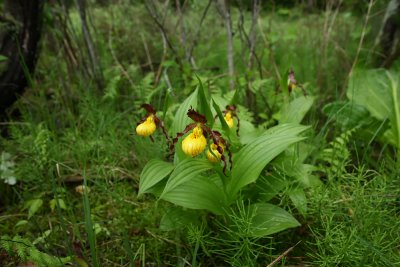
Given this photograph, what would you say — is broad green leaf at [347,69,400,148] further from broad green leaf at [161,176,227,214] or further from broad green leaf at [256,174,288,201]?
broad green leaf at [161,176,227,214]

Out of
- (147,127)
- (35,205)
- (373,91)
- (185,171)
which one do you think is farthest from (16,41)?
(373,91)

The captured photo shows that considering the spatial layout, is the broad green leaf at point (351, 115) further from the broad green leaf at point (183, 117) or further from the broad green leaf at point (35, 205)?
the broad green leaf at point (35, 205)

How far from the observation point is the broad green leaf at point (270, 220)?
1153 millimetres

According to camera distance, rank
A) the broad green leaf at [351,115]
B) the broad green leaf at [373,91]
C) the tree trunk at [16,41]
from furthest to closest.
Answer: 1. the broad green leaf at [373,91]
2. the tree trunk at [16,41]
3. the broad green leaf at [351,115]

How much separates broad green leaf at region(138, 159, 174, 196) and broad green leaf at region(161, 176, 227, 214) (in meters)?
0.07

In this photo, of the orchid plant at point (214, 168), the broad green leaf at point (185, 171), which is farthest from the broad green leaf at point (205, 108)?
the broad green leaf at point (185, 171)

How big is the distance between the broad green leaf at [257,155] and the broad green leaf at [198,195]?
0.19 ft

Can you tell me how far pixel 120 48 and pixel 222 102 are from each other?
215 cm

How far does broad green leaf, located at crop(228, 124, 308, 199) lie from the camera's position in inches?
47.4

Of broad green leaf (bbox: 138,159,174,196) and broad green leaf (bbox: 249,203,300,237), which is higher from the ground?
broad green leaf (bbox: 138,159,174,196)

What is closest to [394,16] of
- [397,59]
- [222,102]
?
[397,59]

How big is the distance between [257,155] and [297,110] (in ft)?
1.85

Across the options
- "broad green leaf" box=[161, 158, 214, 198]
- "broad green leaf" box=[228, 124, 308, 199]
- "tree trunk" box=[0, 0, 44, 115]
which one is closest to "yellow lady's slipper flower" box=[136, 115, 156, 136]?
"broad green leaf" box=[161, 158, 214, 198]

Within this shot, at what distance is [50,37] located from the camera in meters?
3.34
